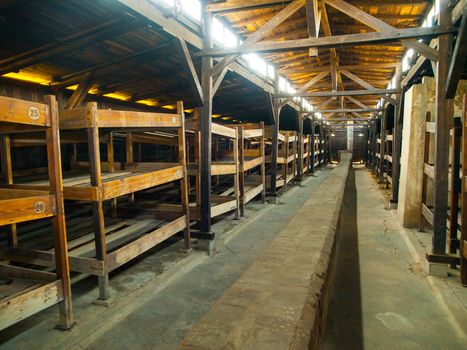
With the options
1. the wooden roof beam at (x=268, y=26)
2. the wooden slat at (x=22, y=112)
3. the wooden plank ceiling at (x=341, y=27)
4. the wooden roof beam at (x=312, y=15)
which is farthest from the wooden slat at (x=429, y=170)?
the wooden slat at (x=22, y=112)

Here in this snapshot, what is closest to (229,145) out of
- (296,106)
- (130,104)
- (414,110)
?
(296,106)

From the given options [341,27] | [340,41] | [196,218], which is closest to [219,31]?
[341,27]

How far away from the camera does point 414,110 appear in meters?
6.42

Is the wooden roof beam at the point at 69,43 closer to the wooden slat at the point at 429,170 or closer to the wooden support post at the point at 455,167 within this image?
the wooden support post at the point at 455,167

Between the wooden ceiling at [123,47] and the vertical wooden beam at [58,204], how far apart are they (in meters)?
1.66

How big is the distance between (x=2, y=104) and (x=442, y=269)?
17.8 feet

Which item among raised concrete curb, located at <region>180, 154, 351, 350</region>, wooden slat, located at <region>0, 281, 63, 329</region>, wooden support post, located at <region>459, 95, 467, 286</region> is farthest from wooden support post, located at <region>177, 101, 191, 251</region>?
wooden support post, located at <region>459, 95, 467, 286</region>

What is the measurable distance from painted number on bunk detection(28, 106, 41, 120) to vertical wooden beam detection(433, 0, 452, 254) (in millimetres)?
4745

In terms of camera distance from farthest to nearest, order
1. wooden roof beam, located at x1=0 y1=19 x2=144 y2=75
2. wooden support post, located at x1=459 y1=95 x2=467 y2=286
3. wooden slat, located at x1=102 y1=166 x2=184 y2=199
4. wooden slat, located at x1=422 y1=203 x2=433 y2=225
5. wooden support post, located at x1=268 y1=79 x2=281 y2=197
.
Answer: wooden support post, located at x1=268 y1=79 x2=281 y2=197, wooden slat, located at x1=422 y1=203 x2=433 y2=225, wooden roof beam, located at x1=0 y1=19 x2=144 y2=75, wooden support post, located at x1=459 y1=95 x2=467 y2=286, wooden slat, located at x1=102 y1=166 x2=184 y2=199

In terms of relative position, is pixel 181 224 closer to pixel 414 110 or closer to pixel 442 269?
pixel 442 269

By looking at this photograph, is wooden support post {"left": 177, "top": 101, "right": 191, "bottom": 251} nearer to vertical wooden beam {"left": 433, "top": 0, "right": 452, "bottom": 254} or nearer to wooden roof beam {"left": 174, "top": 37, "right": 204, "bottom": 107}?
wooden roof beam {"left": 174, "top": 37, "right": 204, "bottom": 107}

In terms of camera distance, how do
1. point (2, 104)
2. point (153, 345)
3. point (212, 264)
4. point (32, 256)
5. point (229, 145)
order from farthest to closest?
point (229, 145)
point (212, 264)
point (32, 256)
point (153, 345)
point (2, 104)

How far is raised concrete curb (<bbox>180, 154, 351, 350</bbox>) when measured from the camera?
203cm

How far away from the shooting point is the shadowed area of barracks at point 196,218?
9.01 feet
